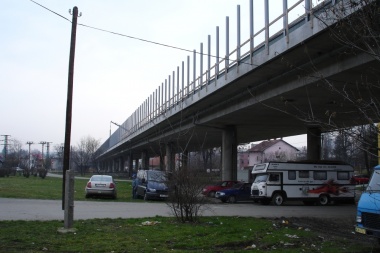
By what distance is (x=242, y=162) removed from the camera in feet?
447

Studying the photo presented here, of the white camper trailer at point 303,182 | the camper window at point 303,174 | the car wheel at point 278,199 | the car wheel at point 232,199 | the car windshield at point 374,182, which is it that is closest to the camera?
the car windshield at point 374,182

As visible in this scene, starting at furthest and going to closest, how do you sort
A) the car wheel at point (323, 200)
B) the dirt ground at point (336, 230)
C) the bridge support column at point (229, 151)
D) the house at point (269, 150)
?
the house at point (269, 150) < the bridge support column at point (229, 151) < the car wheel at point (323, 200) < the dirt ground at point (336, 230)

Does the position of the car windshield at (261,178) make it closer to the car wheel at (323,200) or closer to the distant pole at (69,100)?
the car wheel at (323,200)

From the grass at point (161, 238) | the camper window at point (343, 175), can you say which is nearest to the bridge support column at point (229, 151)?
the camper window at point (343, 175)

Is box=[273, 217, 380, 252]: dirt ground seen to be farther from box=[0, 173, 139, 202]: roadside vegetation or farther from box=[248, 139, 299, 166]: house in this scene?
box=[248, 139, 299, 166]: house

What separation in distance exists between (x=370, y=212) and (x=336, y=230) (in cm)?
421

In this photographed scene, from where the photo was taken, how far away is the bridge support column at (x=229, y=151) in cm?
3856

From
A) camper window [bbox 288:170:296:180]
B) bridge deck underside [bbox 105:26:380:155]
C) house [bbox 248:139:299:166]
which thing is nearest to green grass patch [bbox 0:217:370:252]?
bridge deck underside [bbox 105:26:380:155]

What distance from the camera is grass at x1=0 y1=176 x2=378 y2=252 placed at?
367 inches

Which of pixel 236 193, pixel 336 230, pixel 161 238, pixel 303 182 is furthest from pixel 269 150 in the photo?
pixel 161 238

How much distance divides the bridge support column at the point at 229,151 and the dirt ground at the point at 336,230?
69.9 feet

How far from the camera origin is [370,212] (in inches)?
395

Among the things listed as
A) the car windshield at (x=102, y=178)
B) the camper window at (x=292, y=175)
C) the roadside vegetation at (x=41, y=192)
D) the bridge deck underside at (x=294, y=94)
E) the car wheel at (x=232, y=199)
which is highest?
the bridge deck underside at (x=294, y=94)

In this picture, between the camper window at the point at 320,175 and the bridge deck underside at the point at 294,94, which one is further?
the camper window at the point at 320,175
